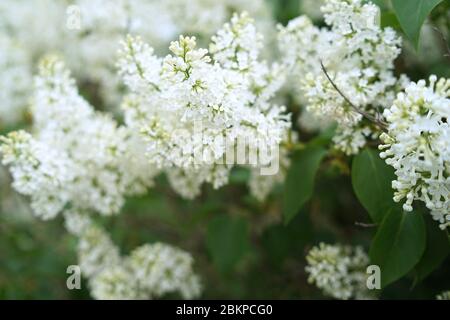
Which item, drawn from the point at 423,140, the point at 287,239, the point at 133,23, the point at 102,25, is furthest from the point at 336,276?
the point at 102,25

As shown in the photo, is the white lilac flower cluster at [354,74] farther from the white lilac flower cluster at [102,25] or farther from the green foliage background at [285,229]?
the white lilac flower cluster at [102,25]

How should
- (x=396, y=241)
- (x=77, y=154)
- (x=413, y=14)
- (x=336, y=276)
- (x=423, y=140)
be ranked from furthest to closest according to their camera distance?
(x=77, y=154), (x=336, y=276), (x=396, y=241), (x=413, y=14), (x=423, y=140)

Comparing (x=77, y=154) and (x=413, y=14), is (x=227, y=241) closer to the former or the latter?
(x=77, y=154)

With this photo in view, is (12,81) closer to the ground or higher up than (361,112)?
higher up

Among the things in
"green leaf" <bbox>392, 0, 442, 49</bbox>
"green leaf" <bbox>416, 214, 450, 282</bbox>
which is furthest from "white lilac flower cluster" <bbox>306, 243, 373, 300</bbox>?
"green leaf" <bbox>392, 0, 442, 49</bbox>

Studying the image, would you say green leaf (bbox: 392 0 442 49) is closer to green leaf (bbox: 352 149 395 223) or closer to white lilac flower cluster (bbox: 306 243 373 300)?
green leaf (bbox: 352 149 395 223)

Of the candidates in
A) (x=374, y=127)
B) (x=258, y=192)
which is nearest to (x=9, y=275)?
(x=258, y=192)

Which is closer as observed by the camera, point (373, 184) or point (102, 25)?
point (373, 184)

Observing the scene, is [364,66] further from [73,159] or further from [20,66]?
[20,66]
